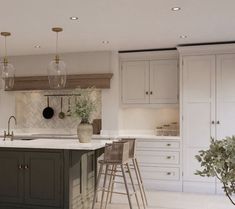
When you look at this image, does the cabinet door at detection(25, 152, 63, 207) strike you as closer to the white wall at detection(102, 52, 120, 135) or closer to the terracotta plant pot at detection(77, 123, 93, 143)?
the terracotta plant pot at detection(77, 123, 93, 143)

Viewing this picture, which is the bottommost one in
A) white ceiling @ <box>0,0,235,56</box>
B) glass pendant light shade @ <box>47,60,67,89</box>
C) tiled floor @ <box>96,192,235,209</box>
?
tiled floor @ <box>96,192,235,209</box>

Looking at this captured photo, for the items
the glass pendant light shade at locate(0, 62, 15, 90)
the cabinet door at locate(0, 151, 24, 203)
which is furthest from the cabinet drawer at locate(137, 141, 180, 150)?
the glass pendant light shade at locate(0, 62, 15, 90)

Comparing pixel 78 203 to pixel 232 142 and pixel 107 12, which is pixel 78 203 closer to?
pixel 107 12

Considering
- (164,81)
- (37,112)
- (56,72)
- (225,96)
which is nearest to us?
(56,72)

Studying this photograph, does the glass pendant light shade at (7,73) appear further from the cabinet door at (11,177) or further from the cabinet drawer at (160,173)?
the cabinet drawer at (160,173)

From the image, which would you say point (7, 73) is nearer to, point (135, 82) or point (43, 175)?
point (43, 175)

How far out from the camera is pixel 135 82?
623 cm

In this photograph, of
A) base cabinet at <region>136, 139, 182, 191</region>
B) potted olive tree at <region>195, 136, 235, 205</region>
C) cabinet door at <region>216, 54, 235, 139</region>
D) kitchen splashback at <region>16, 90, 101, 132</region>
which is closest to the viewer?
potted olive tree at <region>195, 136, 235, 205</region>

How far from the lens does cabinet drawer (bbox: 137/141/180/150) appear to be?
18.8 ft

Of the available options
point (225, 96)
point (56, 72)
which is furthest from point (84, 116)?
point (225, 96)

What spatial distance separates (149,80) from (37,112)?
2.42 m

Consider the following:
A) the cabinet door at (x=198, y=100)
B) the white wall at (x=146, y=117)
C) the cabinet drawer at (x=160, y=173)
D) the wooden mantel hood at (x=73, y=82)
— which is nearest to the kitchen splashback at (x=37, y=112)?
the wooden mantel hood at (x=73, y=82)

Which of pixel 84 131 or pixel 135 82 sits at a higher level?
pixel 135 82

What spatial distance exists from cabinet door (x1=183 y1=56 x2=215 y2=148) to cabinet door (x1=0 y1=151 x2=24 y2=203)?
273 cm
